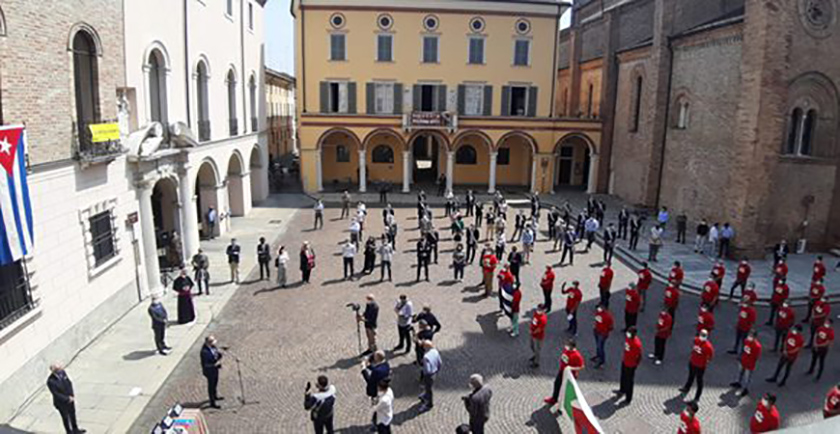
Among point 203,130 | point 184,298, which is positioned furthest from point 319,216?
point 184,298

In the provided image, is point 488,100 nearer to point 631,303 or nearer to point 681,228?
point 681,228

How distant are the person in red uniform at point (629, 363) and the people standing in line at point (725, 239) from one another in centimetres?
1257

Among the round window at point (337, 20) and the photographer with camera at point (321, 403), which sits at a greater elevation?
the round window at point (337, 20)

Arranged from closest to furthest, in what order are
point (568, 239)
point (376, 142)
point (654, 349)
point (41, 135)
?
point (41, 135) < point (654, 349) < point (568, 239) < point (376, 142)

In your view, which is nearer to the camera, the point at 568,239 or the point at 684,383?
the point at 684,383

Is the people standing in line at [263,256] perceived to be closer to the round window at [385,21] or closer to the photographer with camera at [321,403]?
the photographer with camera at [321,403]

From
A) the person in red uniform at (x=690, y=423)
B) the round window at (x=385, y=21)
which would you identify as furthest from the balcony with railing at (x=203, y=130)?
the person in red uniform at (x=690, y=423)

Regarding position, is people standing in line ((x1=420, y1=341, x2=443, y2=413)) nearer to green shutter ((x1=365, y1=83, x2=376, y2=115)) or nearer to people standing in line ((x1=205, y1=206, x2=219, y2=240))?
people standing in line ((x1=205, y1=206, x2=219, y2=240))

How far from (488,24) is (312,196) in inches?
576

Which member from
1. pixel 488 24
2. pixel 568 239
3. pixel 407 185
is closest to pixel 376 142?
pixel 407 185

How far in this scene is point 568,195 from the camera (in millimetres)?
35812

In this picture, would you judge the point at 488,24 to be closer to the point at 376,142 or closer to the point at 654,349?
the point at 376,142

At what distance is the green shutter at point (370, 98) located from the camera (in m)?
35.4

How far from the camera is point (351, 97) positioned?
35469mm
